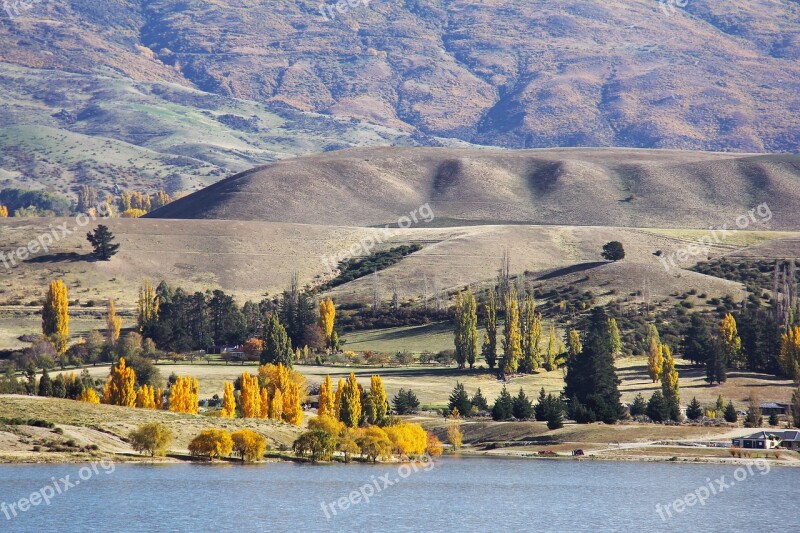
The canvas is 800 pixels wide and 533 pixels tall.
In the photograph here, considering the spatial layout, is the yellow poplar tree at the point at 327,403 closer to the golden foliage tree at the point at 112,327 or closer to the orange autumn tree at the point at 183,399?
the orange autumn tree at the point at 183,399

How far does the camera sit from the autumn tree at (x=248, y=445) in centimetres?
9006

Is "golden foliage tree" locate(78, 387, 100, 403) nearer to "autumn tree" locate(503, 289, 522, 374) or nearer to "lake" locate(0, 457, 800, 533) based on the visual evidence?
"lake" locate(0, 457, 800, 533)

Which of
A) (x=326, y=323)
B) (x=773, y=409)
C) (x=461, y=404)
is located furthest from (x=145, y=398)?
(x=773, y=409)

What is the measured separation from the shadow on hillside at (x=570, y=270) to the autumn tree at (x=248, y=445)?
99114mm

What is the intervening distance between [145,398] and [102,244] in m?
92.3

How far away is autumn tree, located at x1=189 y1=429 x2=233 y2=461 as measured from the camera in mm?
88875

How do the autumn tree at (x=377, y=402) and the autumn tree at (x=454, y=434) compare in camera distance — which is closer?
the autumn tree at (x=377, y=402)

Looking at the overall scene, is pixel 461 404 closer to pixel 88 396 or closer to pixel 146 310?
pixel 88 396

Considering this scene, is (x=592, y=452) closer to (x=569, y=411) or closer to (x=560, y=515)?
(x=569, y=411)

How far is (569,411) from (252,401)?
2854cm

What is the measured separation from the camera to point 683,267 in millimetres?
192750

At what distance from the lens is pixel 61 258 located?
190875 millimetres

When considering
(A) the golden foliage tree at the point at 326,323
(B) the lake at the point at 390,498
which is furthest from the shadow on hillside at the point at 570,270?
(B) the lake at the point at 390,498

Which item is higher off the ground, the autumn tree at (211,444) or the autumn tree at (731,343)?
the autumn tree at (731,343)
